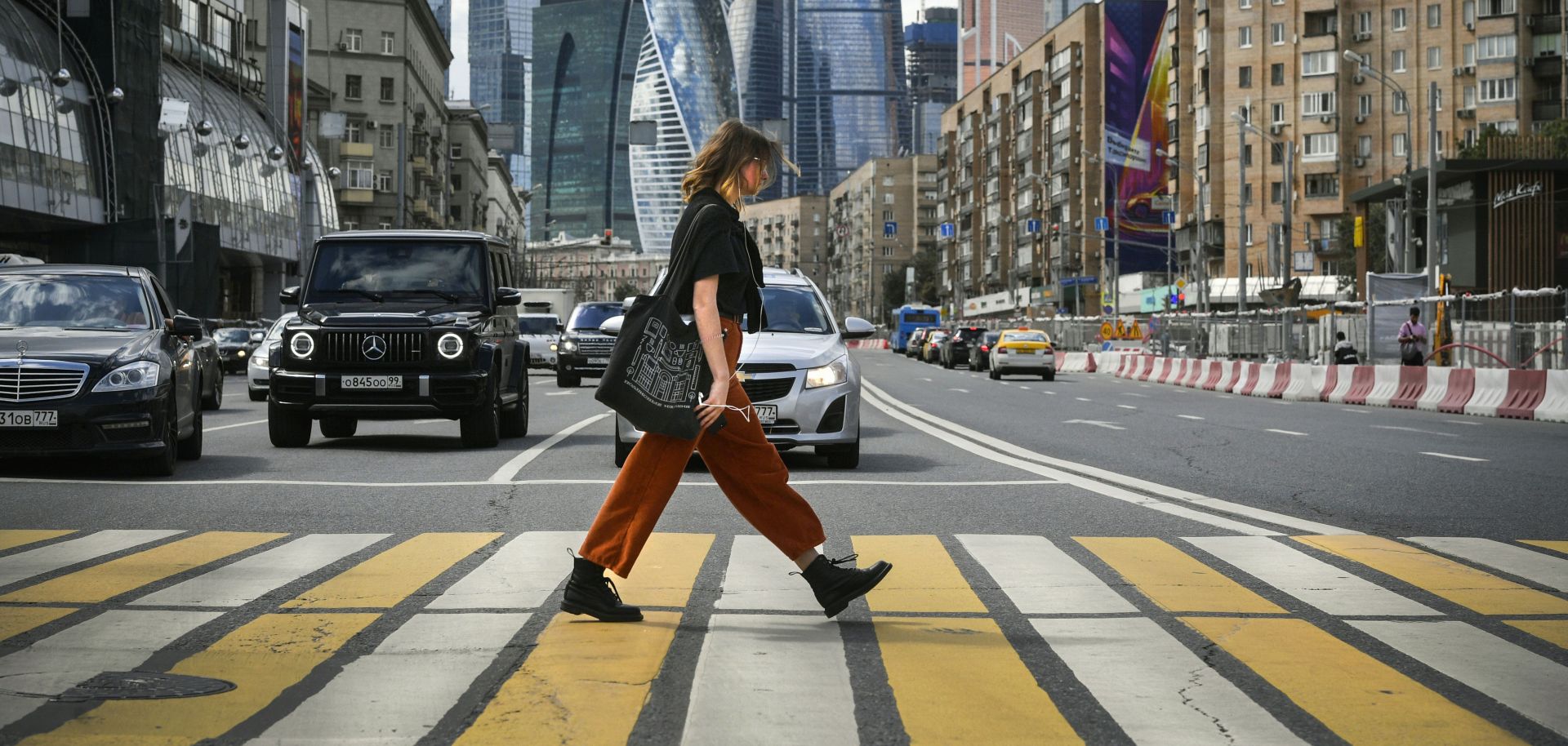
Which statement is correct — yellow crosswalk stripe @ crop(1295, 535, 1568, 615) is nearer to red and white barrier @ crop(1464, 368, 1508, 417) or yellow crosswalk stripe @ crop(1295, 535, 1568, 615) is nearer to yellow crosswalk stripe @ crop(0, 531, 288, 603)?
yellow crosswalk stripe @ crop(0, 531, 288, 603)

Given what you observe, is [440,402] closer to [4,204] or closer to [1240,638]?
[1240,638]

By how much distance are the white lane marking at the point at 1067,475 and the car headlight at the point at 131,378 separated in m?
6.68

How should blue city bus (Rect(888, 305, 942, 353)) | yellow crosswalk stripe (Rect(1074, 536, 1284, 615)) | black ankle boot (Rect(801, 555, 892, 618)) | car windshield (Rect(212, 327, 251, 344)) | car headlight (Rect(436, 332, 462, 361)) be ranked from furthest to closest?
blue city bus (Rect(888, 305, 942, 353)), car windshield (Rect(212, 327, 251, 344)), car headlight (Rect(436, 332, 462, 361)), yellow crosswalk stripe (Rect(1074, 536, 1284, 615)), black ankle boot (Rect(801, 555, 892, 618))

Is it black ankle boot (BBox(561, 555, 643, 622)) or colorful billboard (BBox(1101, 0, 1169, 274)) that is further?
colorful billboard (BBox(1101, 0, 1169, 274))

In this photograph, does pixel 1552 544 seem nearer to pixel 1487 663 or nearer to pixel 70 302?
pixel 1487 663

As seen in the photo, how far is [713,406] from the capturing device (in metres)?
5.65

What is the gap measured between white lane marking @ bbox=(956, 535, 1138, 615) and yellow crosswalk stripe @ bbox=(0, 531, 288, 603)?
139 inches

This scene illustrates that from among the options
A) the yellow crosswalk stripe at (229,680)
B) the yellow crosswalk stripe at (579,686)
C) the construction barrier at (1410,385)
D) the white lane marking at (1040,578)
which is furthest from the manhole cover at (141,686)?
the construction barrier at (1410,385)

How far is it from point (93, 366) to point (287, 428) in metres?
3.69

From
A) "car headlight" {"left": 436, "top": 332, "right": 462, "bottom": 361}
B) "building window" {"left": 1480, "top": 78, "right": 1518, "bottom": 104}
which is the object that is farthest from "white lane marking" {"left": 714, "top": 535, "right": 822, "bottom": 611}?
"building window" {"left": 1480, "top": 78, "right": 1518, "bottom": 104}

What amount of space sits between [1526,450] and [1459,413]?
967 centimetres

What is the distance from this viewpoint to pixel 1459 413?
25.4 m

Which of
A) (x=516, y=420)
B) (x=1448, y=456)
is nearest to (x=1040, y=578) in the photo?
(x=1448, y=456)

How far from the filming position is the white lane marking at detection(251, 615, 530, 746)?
4.23 meters
